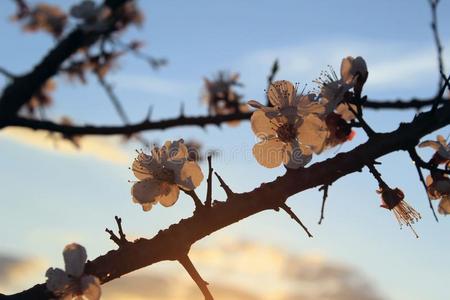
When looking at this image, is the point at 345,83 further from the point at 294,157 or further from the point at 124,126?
the point at 124,126

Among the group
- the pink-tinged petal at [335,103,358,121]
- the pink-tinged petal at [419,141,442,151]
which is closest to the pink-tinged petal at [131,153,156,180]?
the pink-tinged petal at [335,103,358,121]

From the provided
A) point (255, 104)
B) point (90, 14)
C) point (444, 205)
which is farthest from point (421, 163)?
point (90, 14)

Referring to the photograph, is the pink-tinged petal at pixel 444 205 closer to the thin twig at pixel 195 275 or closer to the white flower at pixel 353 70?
the white flower at pixel 353 70

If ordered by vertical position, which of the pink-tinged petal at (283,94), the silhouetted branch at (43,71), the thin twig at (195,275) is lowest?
the thin twig at (195,275)

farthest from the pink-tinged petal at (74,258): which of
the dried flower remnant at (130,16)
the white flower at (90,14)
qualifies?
the dried flower remnant at (130,16)

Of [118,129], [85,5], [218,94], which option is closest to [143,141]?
[118,129]

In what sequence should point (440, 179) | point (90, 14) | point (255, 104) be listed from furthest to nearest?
point (90, 14) < point (255, 104) < point (440, 179)

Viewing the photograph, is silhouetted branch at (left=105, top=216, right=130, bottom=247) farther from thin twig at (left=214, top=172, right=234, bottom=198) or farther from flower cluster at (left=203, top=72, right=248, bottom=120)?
flower cluster at (left=203, top=72, right=248, bottom=120)

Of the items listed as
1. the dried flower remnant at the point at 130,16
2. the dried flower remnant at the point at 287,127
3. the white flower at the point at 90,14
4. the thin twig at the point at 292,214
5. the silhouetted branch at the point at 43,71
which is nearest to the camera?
the thin twig at the point at 292,214
